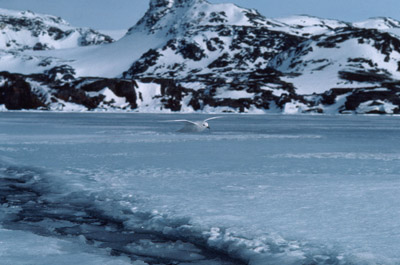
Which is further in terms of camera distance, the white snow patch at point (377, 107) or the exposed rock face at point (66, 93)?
the white snow patch at point (377, 107)

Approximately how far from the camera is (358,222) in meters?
7.43

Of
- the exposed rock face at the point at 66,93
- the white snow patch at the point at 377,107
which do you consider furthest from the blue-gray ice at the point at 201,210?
the white snow patch at the point at 377,107

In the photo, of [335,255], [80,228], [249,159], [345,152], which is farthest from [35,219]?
[345,152]

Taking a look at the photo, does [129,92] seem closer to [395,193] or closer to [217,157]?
[217,157]

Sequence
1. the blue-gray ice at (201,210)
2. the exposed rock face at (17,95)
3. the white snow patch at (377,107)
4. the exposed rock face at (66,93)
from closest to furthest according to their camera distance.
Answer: the blue-gray ice at (201,210), the exposed rock face at (17,95), the exposed rock face at (66,93), the white snow patch at (377,107)

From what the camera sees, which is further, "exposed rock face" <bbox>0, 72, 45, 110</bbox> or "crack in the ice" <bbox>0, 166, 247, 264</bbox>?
"exposed rock face" <bbox>0, 72, 45, 110</bbox>

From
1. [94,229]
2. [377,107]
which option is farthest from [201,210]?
[377,107]

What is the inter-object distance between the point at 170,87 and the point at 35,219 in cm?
9820

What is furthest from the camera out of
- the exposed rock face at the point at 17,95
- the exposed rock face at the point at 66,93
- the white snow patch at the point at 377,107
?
the white snow patch at the point at 377,107

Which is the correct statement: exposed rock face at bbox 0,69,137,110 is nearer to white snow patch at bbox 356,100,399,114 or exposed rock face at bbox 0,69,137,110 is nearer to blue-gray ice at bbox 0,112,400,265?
white snow patch at bbox 356,100,399,114

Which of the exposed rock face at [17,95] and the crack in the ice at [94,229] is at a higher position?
the exposed rock face at [17,95]

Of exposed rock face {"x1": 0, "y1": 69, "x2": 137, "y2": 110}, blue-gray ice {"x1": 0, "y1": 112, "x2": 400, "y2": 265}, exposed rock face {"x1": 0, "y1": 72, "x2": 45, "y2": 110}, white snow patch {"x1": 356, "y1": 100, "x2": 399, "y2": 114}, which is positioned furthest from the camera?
white snow patch {"x1": 356, "y1": 100, "x2": 399, "y2": 114}

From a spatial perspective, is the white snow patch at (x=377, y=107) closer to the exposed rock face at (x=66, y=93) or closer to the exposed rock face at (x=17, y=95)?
the exposed rock face at (x=66, y=93)

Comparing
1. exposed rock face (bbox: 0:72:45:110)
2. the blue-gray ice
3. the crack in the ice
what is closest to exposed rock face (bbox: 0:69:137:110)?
exposed rock face (bbox: 0:72:45:110)
